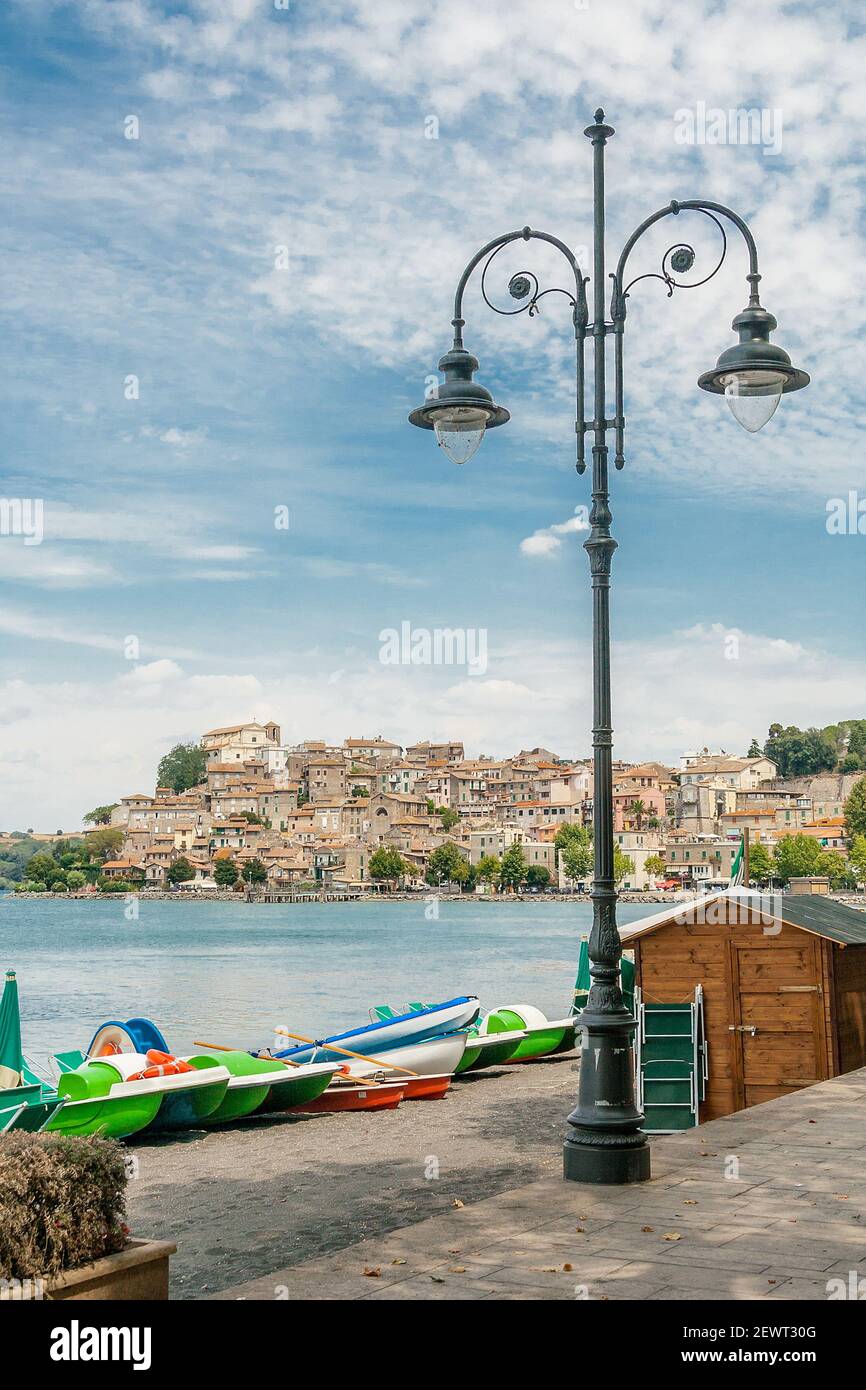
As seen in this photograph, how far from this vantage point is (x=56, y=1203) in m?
4.93

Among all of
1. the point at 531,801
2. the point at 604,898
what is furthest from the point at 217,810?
the point at 604,898

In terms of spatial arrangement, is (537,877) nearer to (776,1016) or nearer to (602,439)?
(776,1016)

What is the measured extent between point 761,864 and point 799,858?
16.4 feet

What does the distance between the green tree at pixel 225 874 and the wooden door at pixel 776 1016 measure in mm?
160855

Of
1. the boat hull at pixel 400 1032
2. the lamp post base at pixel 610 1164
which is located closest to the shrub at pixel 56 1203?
the lamp post base at pixel 610 1164

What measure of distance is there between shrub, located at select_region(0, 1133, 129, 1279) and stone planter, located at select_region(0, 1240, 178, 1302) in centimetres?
5

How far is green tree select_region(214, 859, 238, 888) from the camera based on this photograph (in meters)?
170

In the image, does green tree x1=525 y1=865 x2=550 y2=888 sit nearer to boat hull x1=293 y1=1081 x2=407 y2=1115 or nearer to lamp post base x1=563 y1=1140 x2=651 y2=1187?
boat hull x1=293 y1=1081 x2=407 y2=1115

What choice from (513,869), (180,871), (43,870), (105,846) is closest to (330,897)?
(180,871)

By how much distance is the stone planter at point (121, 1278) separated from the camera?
4.85 m

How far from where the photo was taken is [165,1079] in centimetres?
1575
